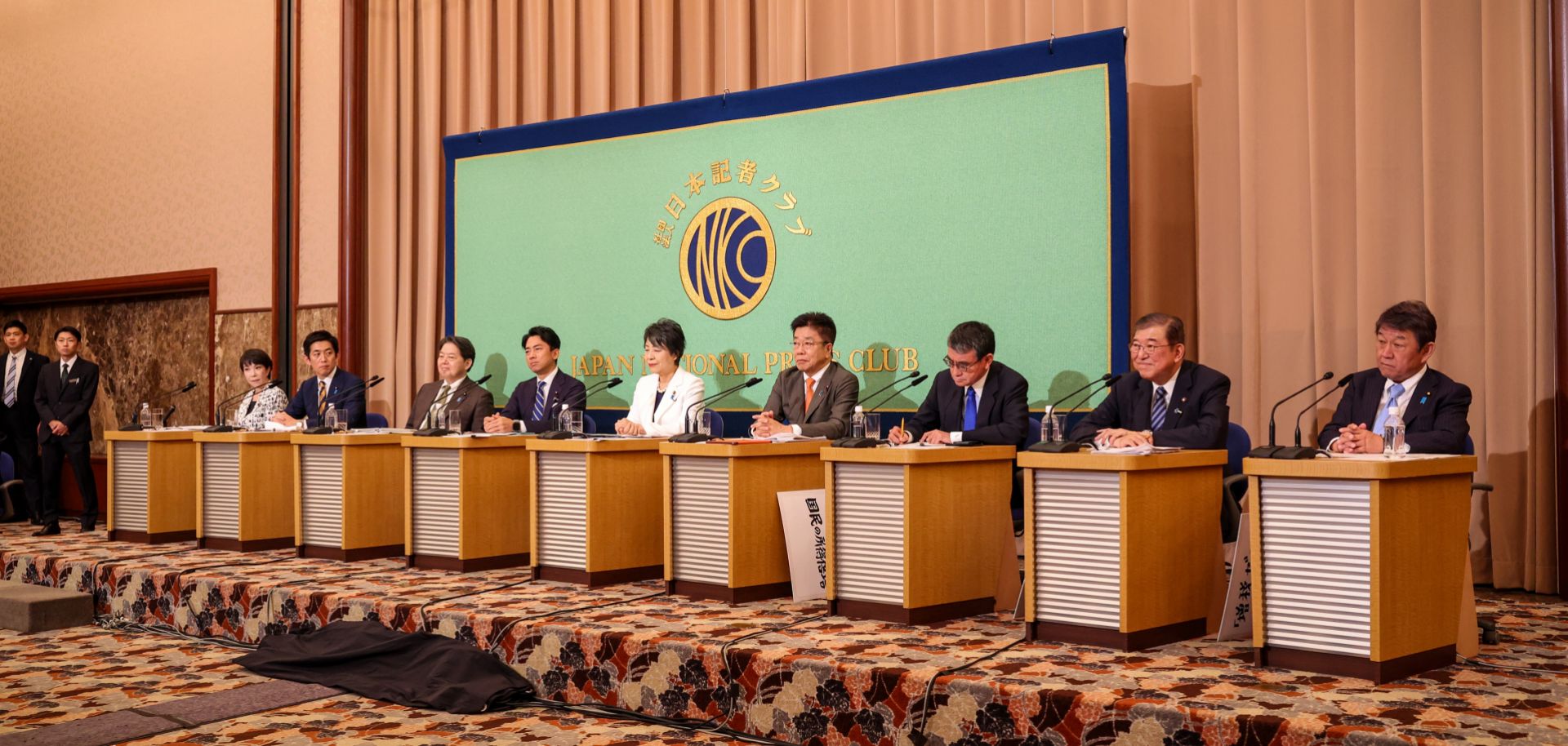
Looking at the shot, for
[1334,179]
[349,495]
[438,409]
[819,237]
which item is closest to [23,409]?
[349,495]

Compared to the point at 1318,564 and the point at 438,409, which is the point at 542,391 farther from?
the point at 1318,564

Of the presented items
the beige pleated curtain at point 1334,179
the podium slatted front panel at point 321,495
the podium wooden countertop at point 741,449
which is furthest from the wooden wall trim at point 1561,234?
the podium slatted front panel at point 321,495

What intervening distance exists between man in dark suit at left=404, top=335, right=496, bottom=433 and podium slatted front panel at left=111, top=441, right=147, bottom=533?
1.36 metres

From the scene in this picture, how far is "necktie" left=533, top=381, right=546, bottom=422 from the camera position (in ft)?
19.5

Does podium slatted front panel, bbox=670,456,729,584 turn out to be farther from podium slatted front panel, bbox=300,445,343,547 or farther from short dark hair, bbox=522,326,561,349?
podium slatted front panel, bbox=300,445,343,547

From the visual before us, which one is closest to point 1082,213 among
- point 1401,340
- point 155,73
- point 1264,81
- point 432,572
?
point 1264,81

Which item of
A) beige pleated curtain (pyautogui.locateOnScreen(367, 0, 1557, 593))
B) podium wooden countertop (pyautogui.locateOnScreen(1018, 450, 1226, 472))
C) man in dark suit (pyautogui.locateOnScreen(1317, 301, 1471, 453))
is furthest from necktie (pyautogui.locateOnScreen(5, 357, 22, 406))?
man in dark suit (pyautogui.locateOnScreen(1317, 301, 1471, 453))

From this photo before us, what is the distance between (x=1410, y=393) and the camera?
395cm

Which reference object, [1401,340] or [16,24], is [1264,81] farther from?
[16,24]

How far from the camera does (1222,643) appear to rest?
3.52m

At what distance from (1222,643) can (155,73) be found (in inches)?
333

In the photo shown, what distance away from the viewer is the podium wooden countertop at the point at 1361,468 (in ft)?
9.84

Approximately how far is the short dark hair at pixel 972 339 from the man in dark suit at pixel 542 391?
194 cm

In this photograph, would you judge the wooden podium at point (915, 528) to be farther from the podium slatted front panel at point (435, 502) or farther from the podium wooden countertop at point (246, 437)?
the podium wooden countertop at point (246, 437)
